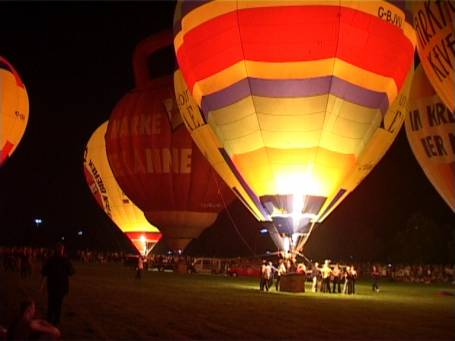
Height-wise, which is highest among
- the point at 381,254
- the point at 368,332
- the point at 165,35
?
the point at 165,35

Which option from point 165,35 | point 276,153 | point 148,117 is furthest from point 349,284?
point 165,35

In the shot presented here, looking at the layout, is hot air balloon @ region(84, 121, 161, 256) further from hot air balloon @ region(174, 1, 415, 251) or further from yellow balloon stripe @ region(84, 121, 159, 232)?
hot air balloon @ region(174, 1, 415, 251)

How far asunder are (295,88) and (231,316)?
6.41m

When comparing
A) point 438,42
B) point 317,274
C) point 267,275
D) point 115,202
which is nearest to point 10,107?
point 115,202

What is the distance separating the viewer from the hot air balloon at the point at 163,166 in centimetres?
2438

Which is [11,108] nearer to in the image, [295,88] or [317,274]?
[317,274]

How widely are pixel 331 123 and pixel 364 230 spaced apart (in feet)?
135

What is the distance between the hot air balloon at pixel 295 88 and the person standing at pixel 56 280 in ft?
25.9

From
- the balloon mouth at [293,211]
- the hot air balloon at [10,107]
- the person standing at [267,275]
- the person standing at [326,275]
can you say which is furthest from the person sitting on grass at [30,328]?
the hot air balloon at [10,107]

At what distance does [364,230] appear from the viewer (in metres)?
55.8

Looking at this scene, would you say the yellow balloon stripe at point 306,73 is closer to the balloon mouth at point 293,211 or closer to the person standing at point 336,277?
the balloon mouth at point 293,211

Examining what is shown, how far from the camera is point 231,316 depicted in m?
10.3

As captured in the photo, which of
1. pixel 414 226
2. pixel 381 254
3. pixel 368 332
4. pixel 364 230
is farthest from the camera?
pixel 364 230

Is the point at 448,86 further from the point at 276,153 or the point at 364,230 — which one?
the point at 364,230
